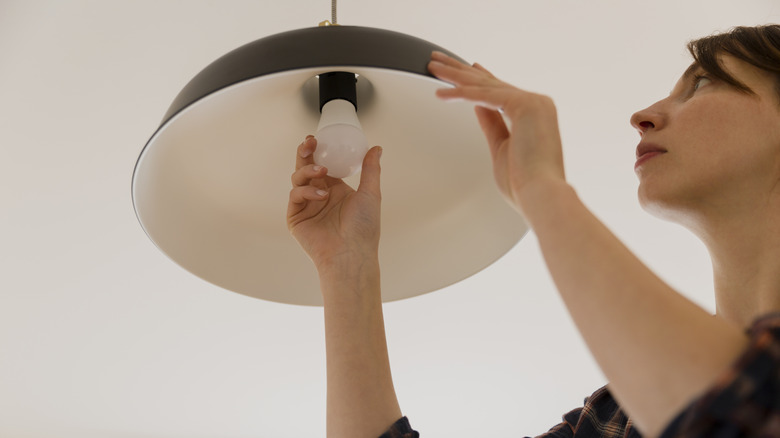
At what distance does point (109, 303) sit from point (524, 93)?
2.07 metres

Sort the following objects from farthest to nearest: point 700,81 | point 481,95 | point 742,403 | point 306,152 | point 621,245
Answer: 1. point 700,81
2. point 306,152
3. point 481,95
4. point 621,245
5. point 742,403

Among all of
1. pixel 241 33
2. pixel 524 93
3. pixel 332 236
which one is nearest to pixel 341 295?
pixel 332 236

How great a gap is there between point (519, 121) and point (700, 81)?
0.46 metres

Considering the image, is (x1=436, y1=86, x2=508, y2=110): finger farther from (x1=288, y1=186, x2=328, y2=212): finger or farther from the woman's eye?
the woman's eye

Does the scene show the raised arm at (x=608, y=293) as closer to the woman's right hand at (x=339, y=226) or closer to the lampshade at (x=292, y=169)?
the lampshade at (x=292, y=169)

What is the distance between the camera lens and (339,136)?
0.68m

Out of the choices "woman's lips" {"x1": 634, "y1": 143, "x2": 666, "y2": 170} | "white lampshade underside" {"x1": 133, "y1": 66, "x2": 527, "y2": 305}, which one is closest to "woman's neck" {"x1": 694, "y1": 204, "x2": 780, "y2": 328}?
"woman's lips" {"x1": 634, "y1": 143, "x2": 666, "y2": 170}

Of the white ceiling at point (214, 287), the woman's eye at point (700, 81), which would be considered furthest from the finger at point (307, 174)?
the white ceiling at point (214, 287)

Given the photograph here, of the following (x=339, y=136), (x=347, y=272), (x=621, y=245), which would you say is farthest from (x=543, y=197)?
(x=347, y=272)

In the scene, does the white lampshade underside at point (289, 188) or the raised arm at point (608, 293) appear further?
the white lampshade underside at point (289, 188)

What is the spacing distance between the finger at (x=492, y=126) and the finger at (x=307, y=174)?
0.51 feet

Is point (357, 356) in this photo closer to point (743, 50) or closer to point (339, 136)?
point (339, 136)

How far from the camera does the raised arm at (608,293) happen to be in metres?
0.46

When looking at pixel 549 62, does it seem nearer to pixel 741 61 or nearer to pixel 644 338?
pixel 741 61
